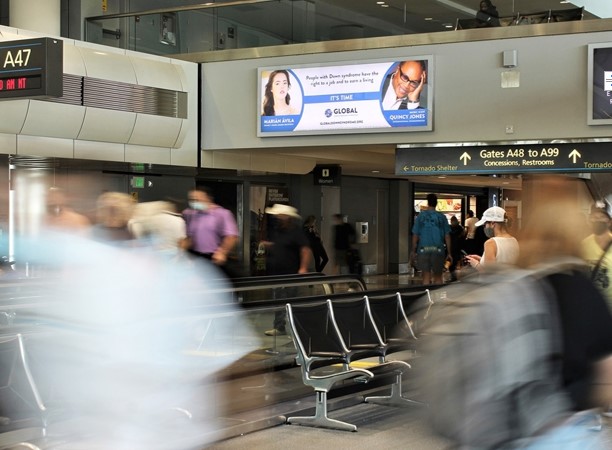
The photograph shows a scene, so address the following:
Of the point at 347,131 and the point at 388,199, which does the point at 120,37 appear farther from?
the point at 388,199

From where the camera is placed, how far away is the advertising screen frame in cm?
1443

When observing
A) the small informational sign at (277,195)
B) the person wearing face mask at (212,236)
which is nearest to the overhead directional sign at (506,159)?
the small informational sign at (277,195)

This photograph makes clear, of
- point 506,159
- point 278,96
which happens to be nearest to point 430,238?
point 506,159

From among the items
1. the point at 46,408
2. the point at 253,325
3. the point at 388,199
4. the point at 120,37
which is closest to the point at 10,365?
the point at 46,408

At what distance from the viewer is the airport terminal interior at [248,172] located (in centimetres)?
484

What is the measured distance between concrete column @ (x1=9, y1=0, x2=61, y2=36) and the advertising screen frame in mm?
9690

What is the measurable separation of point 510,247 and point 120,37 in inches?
406

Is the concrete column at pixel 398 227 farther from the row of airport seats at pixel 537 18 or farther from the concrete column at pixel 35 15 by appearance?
the row of airport seats at pixel 537 18

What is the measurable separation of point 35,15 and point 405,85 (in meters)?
7.17

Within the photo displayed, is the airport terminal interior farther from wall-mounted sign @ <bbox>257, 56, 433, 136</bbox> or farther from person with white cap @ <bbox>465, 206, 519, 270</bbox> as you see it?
person with white cap @ <bbox>465, 206, 519, 270</bbox>

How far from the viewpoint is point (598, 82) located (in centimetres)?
1453

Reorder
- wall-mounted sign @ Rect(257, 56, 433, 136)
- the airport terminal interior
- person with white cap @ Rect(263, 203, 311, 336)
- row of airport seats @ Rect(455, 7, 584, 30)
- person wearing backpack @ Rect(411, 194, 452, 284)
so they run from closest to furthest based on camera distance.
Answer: the airport terminal interior, person with white cap @ Rect(263, 203, 311, 336), row of airport seats @ Rect(455, 7, 584, 30), wall-mounted sign @ Rect(257, 56, 433, 136), person wearing backpack @ Rect(411, 194, 452, 284)

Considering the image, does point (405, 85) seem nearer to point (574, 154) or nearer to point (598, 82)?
point (574, 154)

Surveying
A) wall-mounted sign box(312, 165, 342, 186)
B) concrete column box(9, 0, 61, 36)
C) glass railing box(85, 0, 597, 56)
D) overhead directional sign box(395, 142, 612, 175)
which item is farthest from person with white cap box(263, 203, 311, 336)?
wall-mounted sign box(312, 165, 342, 186)
